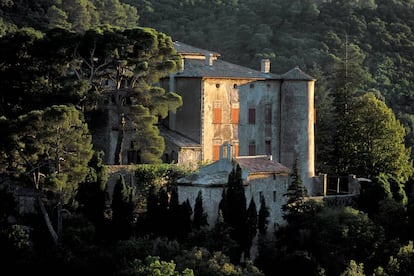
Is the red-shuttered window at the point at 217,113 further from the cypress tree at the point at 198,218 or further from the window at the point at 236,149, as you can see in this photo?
the cypress tree at the point at 198,218

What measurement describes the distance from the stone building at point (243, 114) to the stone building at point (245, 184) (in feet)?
12.8

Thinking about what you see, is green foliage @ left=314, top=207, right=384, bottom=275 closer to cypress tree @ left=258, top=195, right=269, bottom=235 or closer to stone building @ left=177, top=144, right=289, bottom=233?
stone building @ left=177, top=144, right=289, bottom=233

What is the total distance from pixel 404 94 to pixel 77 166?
107 ft

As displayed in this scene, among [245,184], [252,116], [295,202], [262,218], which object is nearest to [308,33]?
[252,116]

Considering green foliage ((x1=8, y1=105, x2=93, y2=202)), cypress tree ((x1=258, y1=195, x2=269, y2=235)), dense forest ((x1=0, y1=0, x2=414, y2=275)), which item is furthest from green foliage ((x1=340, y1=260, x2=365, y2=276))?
green foliage ((x1=8, y1=105, x2=93, y2=202))

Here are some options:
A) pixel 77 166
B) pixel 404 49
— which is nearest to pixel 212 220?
pixel 77 166

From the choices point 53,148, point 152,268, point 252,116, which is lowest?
point 152,268

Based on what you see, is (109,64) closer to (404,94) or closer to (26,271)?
(26,271)

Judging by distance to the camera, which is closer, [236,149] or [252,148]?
[236,149]

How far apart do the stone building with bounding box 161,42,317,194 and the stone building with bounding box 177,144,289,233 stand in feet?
12.8

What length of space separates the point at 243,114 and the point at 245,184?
7272 mm

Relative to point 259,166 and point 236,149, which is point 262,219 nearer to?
point 259,166

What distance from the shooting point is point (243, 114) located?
4634cm

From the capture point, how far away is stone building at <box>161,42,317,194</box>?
→ 4497cm
